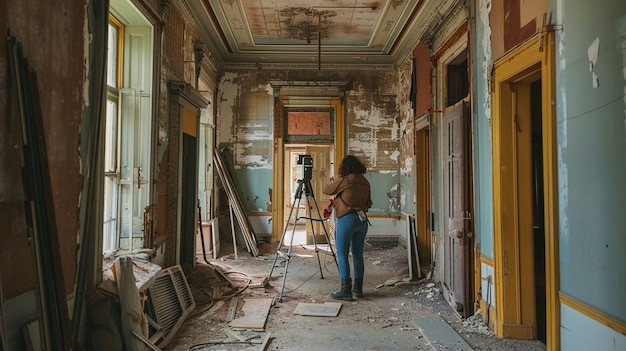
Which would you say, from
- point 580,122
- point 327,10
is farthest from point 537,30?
point 327,10

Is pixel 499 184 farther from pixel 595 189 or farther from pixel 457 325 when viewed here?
pixel 457 325

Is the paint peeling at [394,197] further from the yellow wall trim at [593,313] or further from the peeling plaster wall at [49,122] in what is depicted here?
the peeling plaster wall at [49,122]

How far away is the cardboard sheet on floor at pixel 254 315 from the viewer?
11.7ft

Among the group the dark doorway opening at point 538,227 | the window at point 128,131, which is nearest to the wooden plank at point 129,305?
the window at point 128,131

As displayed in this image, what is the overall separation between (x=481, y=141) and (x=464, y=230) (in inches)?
33.7

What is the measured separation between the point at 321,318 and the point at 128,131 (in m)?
2.55

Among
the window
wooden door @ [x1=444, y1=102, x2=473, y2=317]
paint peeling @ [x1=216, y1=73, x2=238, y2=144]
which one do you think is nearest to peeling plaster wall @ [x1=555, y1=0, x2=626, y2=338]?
wooden door @ [x1=444, y1=102, x2=473, y2=317]

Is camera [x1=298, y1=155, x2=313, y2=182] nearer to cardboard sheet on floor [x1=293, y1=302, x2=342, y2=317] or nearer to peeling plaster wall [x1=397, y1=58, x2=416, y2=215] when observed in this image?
cardboard sheet on floor [x1=293, y1=302, x2=342, y2=317]

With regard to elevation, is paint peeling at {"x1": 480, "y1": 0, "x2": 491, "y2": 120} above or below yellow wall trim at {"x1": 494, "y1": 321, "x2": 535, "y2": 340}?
above

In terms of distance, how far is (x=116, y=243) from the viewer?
12.7 feet

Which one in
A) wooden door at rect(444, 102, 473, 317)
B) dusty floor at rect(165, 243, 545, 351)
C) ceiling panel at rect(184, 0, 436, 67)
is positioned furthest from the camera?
ceiling panel at rect(184, 0, 436, 67)

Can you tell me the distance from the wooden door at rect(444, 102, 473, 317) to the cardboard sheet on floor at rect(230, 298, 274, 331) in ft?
6.09

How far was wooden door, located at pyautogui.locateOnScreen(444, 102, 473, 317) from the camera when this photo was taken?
3.92m

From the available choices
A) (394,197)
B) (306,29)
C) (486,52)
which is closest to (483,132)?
(486,52)
